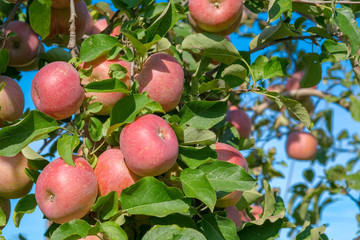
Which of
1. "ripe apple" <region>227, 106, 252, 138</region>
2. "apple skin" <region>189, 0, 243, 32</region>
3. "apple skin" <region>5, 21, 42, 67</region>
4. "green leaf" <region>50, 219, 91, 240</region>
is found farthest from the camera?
"ripe apple" <region>227, 106, 252, 138</region>

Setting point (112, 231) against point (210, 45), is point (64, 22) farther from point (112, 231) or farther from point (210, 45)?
point (112, 231)

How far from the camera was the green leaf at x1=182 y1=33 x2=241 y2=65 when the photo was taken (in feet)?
3.44

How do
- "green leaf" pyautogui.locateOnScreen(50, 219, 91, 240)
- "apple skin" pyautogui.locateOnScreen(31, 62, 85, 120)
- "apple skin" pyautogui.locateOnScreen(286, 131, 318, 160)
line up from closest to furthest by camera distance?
"green leaf" pyautogui.locateOnScreen(50, 219, 91, 240) → "apple skin" pyautogui.locateOnScreen(31, 62, 85, 120) → "apple skin" pyautogui.locateOnScreen(286, 131, 318, 160)

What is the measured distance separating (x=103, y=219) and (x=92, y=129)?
0.18 metres

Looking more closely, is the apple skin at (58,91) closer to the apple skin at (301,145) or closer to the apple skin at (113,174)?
the apple skin at (113,174)

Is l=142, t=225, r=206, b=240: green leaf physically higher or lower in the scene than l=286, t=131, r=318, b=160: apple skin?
higher

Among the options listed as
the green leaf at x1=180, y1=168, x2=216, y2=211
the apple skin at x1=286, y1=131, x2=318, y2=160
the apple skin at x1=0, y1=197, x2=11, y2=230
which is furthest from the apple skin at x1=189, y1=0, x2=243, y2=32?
the apple skin at x1=286, y1=131, x2=318, y2=160

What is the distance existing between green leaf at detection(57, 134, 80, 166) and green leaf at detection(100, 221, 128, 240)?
5.2 inches

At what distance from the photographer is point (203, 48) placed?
1.06m

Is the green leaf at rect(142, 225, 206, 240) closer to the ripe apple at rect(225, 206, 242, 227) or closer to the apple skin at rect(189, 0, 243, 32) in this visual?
the ripe apple at rect(225, 206, 242, 227)

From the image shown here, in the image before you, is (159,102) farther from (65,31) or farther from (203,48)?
(65,31)

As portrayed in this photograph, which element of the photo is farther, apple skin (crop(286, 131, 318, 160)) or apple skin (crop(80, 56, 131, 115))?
apple skin (crop(286, 131, 318, 160))

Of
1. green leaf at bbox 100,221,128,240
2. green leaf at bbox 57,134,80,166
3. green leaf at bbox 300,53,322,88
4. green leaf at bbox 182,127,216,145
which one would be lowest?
green leaf at bbox 300,53,322,88

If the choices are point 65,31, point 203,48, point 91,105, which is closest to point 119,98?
point 91,105
